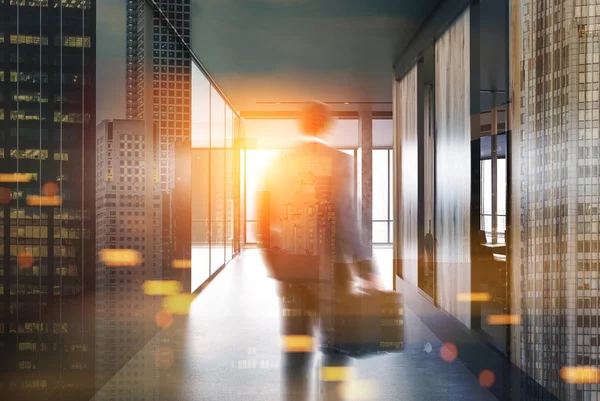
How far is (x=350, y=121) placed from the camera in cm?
1146

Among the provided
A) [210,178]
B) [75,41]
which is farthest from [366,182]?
[75,41]

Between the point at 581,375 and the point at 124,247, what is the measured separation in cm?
240

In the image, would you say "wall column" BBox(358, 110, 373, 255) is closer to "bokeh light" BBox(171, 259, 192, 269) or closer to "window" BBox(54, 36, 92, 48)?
"bokeh light" BBox(171, 259, 192, 269)

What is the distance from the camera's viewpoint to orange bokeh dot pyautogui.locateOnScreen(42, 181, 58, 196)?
2.12 metres

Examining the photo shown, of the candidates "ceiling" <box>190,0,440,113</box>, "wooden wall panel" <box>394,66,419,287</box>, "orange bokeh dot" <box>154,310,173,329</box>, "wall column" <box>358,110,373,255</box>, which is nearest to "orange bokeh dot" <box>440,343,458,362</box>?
"wooden wall panel" <box>394,66,419,287</box>

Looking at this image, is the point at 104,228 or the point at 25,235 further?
the point at 104,228

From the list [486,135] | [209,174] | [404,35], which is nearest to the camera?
[404,35]

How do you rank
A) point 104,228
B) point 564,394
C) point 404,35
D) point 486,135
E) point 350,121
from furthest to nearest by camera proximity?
point 486,135, point 350,121, point 404,35, point 104,228, point 564,394

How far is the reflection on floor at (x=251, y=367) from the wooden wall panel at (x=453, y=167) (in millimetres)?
499

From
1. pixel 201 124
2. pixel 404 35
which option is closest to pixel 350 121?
pixel 201 124

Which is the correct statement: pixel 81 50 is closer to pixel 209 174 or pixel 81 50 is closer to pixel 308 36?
pixel 308 36

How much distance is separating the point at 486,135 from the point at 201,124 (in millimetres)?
7528

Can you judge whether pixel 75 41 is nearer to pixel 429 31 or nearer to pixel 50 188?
pixel 50 188

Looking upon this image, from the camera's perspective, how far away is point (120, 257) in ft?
10.4
